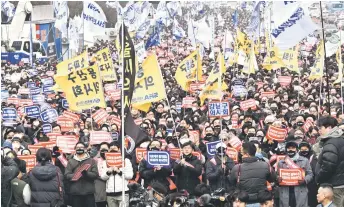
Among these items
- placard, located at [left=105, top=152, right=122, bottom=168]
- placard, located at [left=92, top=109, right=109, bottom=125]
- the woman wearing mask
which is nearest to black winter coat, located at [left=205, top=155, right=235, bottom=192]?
placard, located at [left=105, top=152, right=122, bottom=168]

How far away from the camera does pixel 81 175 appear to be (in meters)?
11.1

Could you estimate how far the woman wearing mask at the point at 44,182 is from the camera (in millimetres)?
10383

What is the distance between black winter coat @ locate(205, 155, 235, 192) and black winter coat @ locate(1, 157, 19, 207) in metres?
2.51

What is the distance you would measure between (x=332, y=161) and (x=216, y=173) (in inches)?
103

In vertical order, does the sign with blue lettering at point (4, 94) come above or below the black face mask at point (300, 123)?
above

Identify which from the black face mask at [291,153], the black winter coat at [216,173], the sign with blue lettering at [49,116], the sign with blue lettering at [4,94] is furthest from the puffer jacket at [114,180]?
the sign with blue lettering at [4,94]

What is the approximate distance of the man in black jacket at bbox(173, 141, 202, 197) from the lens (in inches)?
440

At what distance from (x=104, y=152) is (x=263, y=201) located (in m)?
3.02

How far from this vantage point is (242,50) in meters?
28.2

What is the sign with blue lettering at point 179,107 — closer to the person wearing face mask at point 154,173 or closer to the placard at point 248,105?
the placard at point 248,105

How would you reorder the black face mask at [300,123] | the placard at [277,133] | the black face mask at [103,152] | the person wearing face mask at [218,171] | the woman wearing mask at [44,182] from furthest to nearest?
the black face mask at [300,123] → the placard at [277,133] → the black face mask at [103,152] → the person wearing face mask at [218,171] → the woman wearing mask at [44,182]

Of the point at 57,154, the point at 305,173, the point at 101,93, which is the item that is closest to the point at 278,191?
the point at 305,173

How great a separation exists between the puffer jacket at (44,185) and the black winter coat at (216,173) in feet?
6.65

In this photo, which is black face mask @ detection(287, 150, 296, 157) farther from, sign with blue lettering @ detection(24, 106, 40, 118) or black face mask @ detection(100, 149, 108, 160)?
sign with blue lettering @ detection(24, 106, 40, 118)
